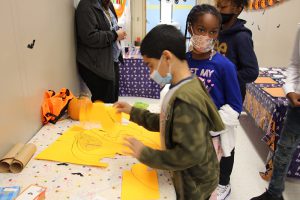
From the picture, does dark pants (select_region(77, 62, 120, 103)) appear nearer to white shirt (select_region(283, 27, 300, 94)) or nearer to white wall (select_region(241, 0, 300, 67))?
white shirt (select_region(283, 27, 300, 94))

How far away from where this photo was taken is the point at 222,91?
1243 millimetres

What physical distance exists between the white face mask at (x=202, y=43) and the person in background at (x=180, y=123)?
1.04 feet

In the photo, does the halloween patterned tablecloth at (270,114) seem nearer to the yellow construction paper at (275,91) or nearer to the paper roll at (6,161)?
the yellow construction paper at (275,91)

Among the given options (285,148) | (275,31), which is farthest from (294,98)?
(275,31)

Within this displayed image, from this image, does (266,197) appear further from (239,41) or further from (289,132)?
(239,41)

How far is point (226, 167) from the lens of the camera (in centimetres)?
173

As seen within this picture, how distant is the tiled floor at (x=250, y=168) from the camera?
192 centimetres

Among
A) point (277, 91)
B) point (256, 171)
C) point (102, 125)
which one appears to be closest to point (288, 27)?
point (277, 91)

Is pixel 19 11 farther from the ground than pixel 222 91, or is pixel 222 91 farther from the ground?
pixel 19 11

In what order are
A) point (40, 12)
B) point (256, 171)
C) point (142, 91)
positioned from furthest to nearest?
point (142, 91)
point (256, 171)
point (40, 12)

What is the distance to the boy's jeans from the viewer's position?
1578 mm

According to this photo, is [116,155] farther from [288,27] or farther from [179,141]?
[288,27]

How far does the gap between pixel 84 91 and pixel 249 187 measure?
5.22 feet

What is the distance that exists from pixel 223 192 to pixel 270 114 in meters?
0.80
